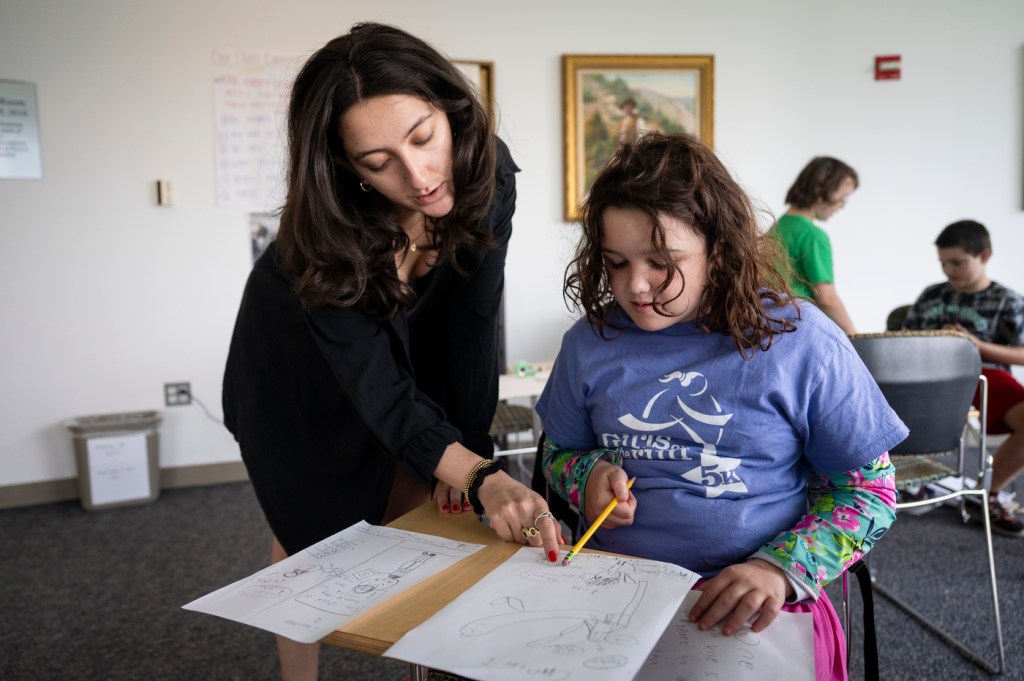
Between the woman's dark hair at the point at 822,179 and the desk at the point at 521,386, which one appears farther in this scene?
the woman's dark hair at the point at 822,179

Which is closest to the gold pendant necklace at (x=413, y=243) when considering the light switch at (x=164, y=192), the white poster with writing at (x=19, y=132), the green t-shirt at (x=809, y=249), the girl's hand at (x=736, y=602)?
the girl's hand at (x=736, y=602)

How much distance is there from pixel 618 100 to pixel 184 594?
276 centimetres

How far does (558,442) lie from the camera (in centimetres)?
110

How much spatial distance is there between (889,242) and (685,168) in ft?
11.2

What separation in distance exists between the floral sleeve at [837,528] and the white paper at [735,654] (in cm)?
8

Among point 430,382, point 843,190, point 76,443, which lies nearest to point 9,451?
point 76,443

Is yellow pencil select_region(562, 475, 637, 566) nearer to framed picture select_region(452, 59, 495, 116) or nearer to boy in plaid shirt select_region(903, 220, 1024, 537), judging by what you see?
boy in plaid shirt select_region(903, 220, 1024, 537)

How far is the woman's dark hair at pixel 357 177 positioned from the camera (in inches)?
37.9

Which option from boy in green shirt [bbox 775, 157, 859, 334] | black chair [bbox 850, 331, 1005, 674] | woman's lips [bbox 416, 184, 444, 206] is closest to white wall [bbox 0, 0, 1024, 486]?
boy in green shirt [bbox 775, 157, 859, 334]

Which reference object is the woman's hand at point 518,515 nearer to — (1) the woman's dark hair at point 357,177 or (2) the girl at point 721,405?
(2) the girl at point 721,405

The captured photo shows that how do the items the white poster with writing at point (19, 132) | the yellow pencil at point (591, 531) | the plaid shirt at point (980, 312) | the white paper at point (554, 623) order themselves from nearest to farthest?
the white paper at point (554, 623) → the yellow pencil at point (591, 531) → the plaid shirt at point (980, 312) → the white poster with writing at point (19, 132)

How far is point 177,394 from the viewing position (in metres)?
3.37

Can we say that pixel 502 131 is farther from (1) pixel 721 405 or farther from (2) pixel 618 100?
(1) pixel 721 405

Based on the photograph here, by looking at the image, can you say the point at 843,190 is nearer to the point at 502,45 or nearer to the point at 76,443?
the point at 502,45
